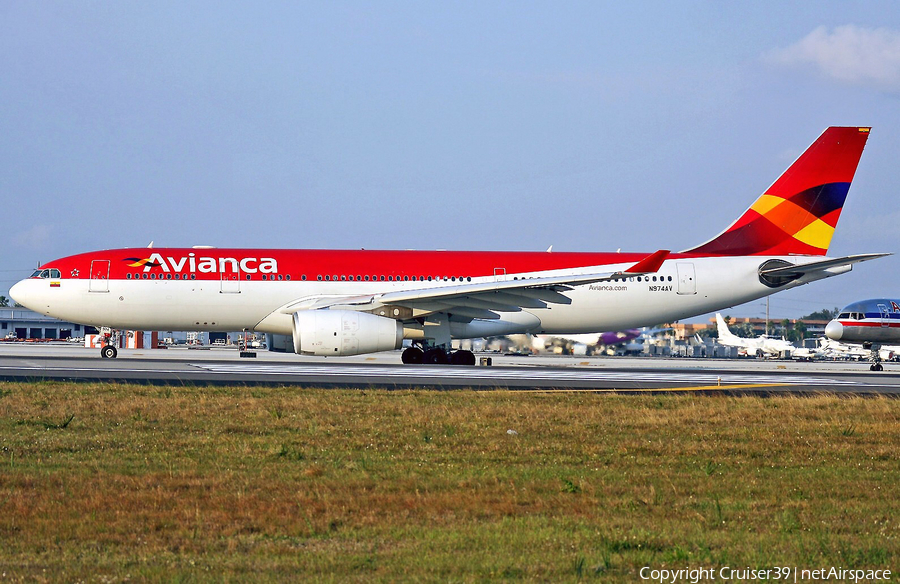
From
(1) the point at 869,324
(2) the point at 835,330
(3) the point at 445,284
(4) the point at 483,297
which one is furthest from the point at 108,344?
(1) the point at 869,324

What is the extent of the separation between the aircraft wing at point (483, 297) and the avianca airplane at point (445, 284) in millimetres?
58

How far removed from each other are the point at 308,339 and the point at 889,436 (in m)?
16.6

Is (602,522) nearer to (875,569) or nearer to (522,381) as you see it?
(875,569)

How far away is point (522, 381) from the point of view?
23406mm

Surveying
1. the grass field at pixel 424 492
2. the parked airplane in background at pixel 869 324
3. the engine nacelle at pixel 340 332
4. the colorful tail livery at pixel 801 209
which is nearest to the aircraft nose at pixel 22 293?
the engine nacelle at pixel 340 332

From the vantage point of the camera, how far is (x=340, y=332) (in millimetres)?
26547

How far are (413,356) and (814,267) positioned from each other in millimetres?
13921

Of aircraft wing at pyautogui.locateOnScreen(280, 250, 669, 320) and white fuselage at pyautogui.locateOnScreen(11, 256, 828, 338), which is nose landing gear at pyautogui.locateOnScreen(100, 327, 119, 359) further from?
aircraft wing at pyautogui.locateOnScreen(280, 250, 669, 320)

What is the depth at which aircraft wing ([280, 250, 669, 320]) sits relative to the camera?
90.3ft

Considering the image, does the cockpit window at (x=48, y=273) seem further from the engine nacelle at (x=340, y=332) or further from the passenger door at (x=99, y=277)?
the engine nacelle at (x=340, y=332)

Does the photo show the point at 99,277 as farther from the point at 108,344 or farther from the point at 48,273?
the point at 108,344

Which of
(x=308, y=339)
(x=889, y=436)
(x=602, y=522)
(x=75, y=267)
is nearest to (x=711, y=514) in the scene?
(x=602, y=522)

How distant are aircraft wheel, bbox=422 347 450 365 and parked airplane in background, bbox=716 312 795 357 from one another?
53055 millimetres

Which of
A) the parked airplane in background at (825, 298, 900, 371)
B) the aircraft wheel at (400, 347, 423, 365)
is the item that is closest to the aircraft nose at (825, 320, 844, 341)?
the parked airplane in background at (825, 298, 900, 371)
